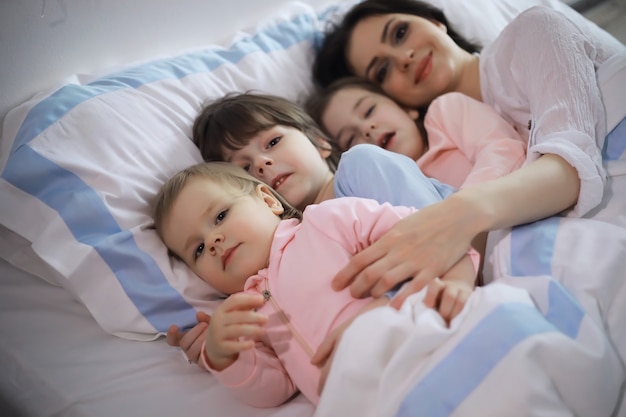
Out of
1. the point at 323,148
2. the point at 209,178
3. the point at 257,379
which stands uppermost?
the point at 209,178

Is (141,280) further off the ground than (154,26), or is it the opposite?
(154,26)

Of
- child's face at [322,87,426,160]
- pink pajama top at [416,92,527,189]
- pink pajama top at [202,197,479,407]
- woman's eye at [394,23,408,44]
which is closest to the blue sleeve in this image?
pink pajama top at [202,197,479,407]

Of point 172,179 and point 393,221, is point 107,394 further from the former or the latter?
point 393,221

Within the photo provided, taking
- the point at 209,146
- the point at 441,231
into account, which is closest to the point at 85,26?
the point at 209,146

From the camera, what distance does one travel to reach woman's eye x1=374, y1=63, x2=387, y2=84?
1.56 meters

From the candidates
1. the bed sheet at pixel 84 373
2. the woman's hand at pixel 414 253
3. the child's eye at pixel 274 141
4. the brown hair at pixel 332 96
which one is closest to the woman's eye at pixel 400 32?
the brown hair at pixel 332 96

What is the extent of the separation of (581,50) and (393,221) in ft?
1.97

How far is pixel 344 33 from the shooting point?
1613 millimetres

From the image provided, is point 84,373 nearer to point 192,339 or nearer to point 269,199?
point 192,339

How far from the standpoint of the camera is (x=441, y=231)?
868 millimetres

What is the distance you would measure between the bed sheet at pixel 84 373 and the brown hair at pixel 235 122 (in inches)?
17.4

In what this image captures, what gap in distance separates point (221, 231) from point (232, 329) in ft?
0.78

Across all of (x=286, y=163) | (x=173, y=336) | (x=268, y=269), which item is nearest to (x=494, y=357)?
(x=268, y=269)

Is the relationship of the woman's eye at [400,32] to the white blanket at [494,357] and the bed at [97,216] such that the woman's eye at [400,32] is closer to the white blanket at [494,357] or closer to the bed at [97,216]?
the bed at [97,216]
